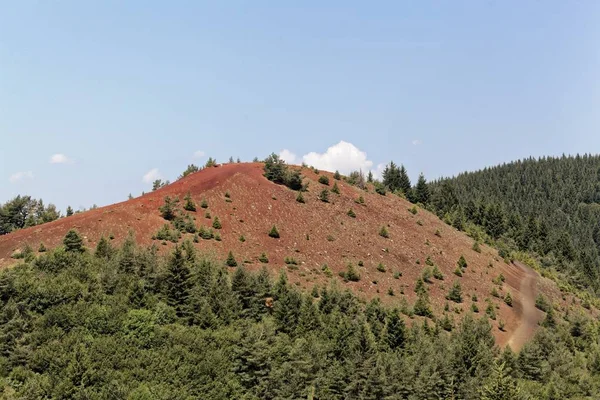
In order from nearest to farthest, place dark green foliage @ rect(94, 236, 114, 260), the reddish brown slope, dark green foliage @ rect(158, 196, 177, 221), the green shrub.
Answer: dark green foliage @ rect(94, 236, 114, 260)
the reddish brown slope
dark green foliage @ rect(158, 196, 177, 221)
the green shrub

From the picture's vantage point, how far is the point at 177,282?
4072 cm

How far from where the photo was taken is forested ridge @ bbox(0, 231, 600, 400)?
32.4 m

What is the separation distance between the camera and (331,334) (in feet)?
129

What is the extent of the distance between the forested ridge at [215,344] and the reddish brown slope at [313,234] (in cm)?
699

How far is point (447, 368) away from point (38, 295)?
30129 mm

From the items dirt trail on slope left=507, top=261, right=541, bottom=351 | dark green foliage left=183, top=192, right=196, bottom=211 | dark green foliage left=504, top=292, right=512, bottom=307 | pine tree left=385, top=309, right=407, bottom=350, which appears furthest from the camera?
dark green foliage left=504, top=292, right=512, bottom=307

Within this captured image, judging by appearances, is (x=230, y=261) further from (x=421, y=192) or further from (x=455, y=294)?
(x=421, y=192)

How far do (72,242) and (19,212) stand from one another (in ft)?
112

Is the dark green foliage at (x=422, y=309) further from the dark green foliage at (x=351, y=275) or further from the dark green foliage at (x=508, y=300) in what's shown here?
the dark green foliage at (x=508, y=300)

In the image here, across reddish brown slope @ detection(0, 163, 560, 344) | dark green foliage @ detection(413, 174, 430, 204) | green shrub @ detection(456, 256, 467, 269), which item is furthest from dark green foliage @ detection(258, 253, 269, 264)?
dark green foliage @ detection(413, 174, 430, 204)

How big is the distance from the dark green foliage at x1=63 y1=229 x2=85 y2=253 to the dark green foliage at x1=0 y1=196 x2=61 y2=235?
84.7 ft

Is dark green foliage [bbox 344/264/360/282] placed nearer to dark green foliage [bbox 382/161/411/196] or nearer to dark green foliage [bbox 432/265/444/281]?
dark green foliage [bbox 432/265/444/281]

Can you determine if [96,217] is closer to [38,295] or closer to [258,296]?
[38,295]

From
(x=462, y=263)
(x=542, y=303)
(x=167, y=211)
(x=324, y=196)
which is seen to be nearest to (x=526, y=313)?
(x=542, y=303)
